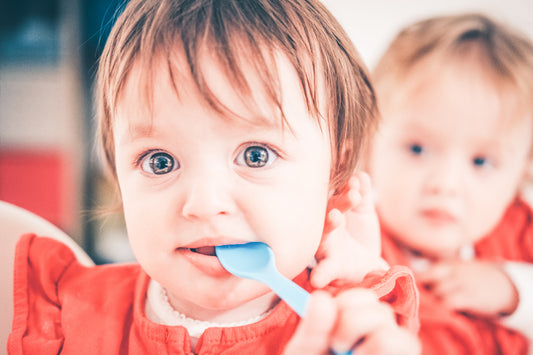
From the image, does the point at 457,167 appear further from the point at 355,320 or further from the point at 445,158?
the point at 355,320

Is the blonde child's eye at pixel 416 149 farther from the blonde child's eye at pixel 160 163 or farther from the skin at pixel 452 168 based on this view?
the blonde child's eye at pixel 160 163

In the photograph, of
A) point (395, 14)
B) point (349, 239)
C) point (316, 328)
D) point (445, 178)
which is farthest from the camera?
point (395, 14)

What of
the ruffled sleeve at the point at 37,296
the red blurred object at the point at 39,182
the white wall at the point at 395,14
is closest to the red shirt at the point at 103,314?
the ruffled sleeve at the point at 37,296

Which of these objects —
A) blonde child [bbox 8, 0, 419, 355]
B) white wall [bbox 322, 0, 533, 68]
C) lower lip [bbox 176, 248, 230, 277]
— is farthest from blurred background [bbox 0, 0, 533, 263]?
lower lip [bbox 176, 248, 230, 277]

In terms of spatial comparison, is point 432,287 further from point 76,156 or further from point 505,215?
point 76,156

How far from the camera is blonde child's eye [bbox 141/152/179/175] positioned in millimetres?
425

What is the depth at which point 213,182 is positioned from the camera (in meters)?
0.40

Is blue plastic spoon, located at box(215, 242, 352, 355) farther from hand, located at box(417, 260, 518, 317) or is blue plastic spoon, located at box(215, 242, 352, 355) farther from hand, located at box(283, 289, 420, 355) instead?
hand, located at box(417, 260, 518, 317)

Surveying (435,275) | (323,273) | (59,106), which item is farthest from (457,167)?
(59,106)

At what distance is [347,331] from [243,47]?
24cm

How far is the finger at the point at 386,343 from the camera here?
0.32 m

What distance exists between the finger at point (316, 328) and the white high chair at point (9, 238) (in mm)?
361

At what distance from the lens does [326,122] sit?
1.47ft

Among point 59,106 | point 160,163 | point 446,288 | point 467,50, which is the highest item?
point 467,50
